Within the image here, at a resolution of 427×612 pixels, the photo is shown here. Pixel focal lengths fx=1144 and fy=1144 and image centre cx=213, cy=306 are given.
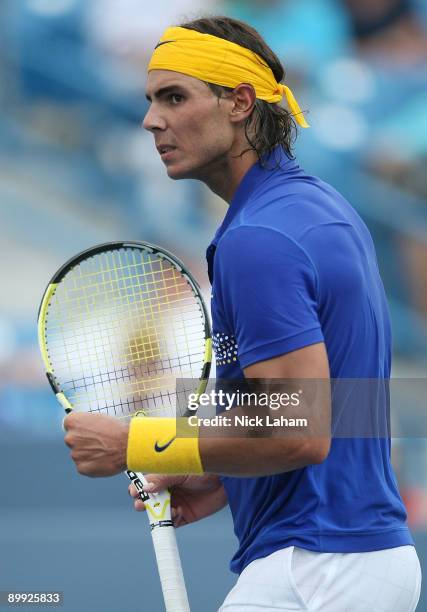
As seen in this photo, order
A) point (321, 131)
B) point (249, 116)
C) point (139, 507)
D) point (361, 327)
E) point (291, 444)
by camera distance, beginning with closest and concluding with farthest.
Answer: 1. point (291, 444)
2. point (361, 327)
3. point (249, 116)
4. point (139, 507)
5. point (321, 131)

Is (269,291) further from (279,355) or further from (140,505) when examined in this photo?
(140,505)

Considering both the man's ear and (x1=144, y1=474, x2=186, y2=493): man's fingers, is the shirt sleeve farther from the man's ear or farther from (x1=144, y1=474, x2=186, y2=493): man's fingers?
(x1=144, y1=474, x2=186, y2=493): man's fingers

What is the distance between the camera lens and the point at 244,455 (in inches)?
84.3

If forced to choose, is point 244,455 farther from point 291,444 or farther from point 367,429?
point 367,429

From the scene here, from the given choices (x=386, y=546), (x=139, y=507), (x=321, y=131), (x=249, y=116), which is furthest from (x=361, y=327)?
(x=321, y=131)

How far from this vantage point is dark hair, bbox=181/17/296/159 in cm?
257

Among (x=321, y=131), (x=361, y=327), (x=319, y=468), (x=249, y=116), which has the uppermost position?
(x=321, y=131)

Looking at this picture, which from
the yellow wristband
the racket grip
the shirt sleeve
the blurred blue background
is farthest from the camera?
the blurred blue background

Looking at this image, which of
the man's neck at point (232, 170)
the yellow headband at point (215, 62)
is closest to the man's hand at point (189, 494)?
the man's neck at point (232, 170)

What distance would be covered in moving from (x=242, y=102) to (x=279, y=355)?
75cm

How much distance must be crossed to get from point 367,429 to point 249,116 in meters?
0.76

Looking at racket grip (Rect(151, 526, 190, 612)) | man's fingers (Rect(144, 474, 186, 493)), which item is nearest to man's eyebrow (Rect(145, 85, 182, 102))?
man's fingers (Rect(144, 474, 186, 493))

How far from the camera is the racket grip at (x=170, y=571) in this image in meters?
2.70

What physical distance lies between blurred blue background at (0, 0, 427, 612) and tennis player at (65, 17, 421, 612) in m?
6.73
